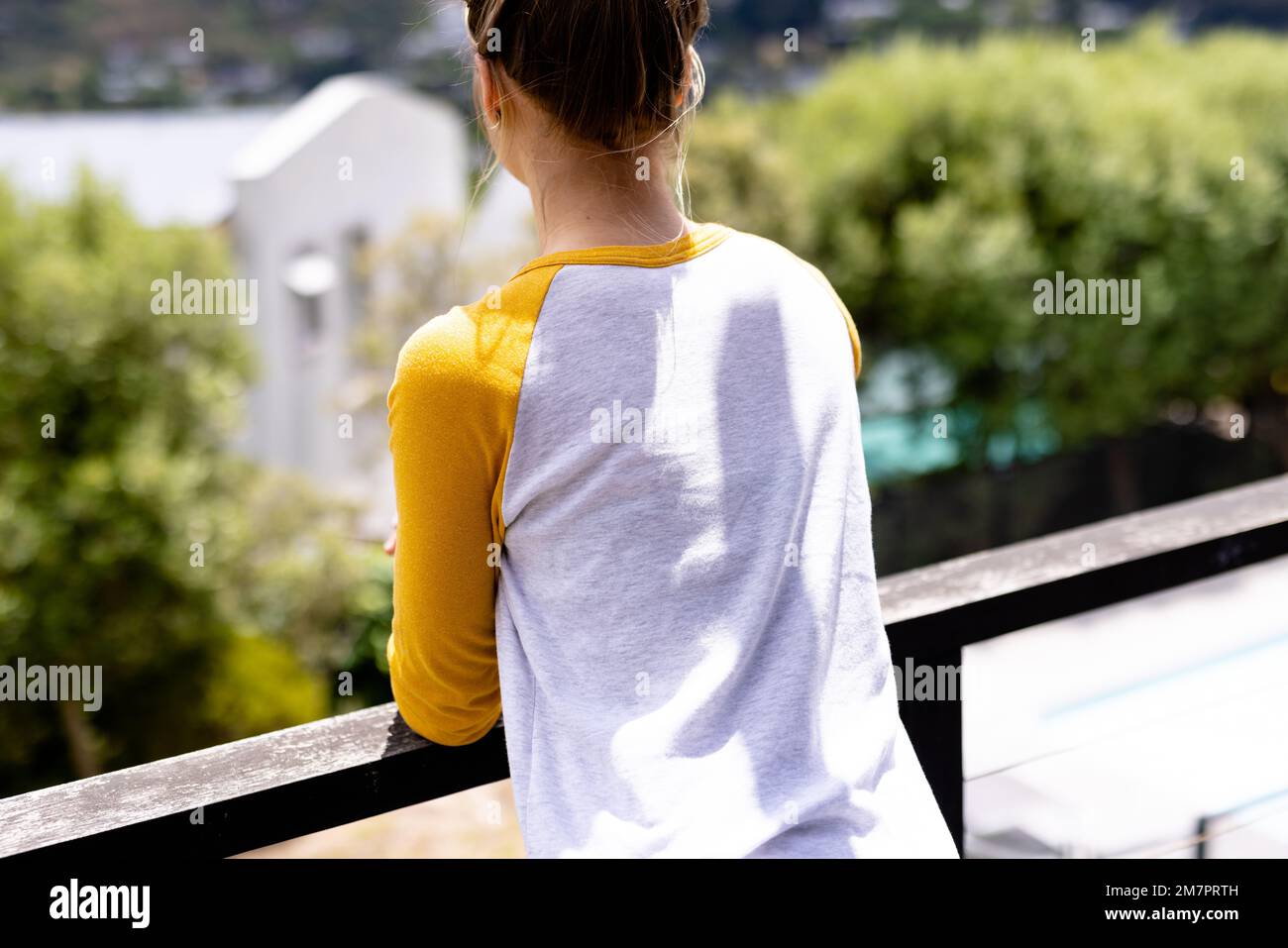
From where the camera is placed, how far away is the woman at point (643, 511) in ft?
2.88

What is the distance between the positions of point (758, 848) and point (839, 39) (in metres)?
17.4

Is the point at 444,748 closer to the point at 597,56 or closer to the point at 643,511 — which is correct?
the point at 643,511

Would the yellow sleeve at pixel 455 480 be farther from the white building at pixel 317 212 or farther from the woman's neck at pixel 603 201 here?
the white building at pixel 317 212

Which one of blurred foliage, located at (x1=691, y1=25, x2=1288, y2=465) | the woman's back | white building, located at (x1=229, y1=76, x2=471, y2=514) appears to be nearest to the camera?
the woman's back

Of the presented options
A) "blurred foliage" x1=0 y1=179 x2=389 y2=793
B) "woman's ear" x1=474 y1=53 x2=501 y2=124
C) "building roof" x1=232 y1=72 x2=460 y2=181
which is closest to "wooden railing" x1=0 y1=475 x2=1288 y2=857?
"woman's ear" x1=474 y1=53 x2=501 y2=124

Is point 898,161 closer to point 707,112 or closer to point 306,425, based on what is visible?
point 707,112

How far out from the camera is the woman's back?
34.4 inches

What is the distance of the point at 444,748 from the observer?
3.51 feet

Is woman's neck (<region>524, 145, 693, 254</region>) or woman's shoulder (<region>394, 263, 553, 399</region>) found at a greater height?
woman's neck (<region>524, 145, 693, 254</region>)

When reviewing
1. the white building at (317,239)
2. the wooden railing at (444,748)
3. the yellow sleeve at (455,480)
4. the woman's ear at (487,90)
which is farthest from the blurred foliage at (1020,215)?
the yellow sleeve at (455,480)

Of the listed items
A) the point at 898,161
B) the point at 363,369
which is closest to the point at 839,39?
the point at 898,161

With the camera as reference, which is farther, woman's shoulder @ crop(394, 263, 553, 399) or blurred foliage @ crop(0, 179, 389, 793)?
blurred foliage @ crop(0, 179, 389, 793)

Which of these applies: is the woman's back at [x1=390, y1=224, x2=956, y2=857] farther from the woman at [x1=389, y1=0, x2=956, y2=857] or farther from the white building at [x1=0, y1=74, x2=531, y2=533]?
the white building at [x1=0, y1=74, x2=531, y2=533]

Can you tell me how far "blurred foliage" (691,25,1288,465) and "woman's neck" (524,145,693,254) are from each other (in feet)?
24.1
